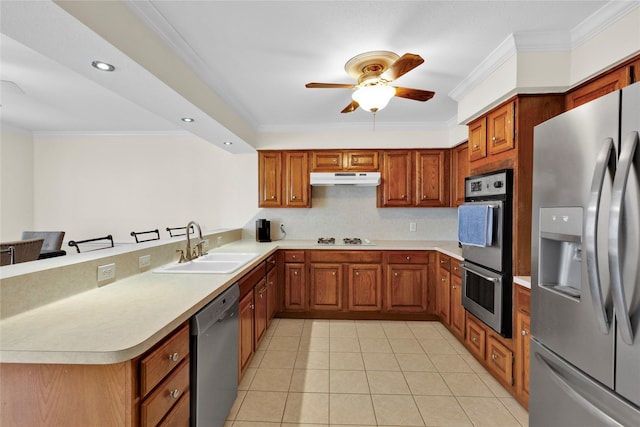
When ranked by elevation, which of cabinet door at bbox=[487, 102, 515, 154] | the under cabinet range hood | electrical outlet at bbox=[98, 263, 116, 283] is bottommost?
electrical outlet at bbox=[98, 263, 116, 283]

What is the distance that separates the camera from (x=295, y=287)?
355 centimetres

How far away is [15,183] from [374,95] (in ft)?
17.0

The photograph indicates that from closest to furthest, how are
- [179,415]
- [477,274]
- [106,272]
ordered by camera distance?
[179,415] → [106,272] → [477,274]

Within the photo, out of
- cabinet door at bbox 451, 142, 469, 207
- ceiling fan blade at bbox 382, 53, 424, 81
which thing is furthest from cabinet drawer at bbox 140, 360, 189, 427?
cabinet door at bbox 451, 142, 469, 207

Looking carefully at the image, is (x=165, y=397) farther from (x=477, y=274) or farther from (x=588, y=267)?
(x=477, y=274)

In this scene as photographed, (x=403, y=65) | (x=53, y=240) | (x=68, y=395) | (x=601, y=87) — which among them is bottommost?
(x=68, y=395)

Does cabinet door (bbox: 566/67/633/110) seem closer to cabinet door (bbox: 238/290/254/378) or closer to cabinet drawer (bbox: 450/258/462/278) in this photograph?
cabinet drawer (bbox: 450/258/462/278)

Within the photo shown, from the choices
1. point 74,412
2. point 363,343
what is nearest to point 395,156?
point 363,343

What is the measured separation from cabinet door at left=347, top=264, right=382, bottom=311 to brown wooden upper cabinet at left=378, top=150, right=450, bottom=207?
919 mm

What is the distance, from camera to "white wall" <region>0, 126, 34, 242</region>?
4.01 meters

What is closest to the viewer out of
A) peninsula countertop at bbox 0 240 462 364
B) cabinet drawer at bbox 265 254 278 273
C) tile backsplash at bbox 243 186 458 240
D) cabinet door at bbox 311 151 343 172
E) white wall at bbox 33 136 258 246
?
peninsula countertop at bbox 0 240 462 364

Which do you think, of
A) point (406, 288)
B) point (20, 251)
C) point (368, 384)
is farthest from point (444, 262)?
point (20, 251)

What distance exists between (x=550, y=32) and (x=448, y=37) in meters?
0.65

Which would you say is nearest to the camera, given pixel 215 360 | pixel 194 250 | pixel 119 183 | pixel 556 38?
pixel 215 360
